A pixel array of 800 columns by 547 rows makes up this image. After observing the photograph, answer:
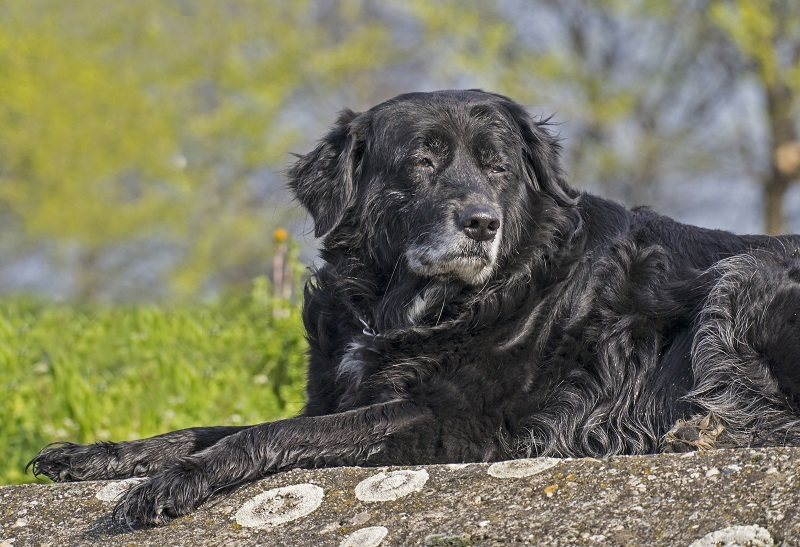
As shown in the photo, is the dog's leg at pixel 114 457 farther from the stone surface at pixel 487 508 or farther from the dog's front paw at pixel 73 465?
the stone surface at pixel 487 508

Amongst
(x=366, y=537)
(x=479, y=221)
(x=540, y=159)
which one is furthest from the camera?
(x=540, y=159)

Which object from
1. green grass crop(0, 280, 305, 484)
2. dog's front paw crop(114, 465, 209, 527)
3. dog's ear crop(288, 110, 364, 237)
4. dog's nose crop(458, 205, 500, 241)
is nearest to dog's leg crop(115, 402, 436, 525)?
dog's front paw crop(114, 465, 209, 527)

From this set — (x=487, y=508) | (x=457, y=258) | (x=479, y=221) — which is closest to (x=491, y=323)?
(x=457, y=258)

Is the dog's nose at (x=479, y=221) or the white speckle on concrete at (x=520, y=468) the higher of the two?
the dog's nose at (x=479, y=221)

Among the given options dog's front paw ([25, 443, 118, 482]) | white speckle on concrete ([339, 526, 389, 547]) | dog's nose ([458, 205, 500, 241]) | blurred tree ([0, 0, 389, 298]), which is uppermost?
blurred tree ([0, 0, 389, 298])

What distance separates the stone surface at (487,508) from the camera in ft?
8.40

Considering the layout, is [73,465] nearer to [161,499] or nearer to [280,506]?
[161,499]

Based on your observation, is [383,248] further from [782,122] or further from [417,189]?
[782,122]

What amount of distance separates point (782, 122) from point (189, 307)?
12.2m

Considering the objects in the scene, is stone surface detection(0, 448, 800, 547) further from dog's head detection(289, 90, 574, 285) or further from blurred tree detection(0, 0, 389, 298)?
blurred tree detection(0, 0, 389, 298)

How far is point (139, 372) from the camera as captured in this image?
683cm

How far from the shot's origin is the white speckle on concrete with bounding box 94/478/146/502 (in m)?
3.44

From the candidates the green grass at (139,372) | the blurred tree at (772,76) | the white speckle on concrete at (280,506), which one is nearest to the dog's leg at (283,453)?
the white speckle on concrete at (280,506)

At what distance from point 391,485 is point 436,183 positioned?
1562mm
